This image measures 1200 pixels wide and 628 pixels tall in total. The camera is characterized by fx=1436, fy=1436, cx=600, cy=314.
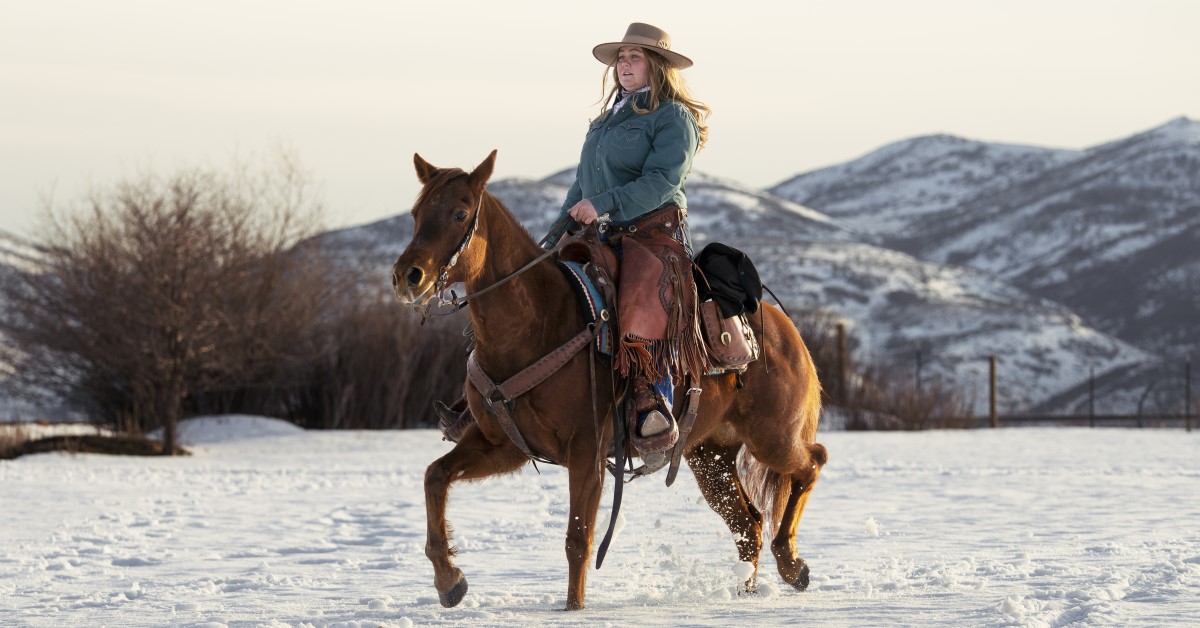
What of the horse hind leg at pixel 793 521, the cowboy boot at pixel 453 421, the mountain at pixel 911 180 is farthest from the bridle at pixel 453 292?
the mountain at pixel 911 180

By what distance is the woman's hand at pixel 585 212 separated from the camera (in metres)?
6.45

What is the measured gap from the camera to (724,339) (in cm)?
696

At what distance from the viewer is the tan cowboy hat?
267 inches

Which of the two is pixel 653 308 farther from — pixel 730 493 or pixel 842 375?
pixel 842 375

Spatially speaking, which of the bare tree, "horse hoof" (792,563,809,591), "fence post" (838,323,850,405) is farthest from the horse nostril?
"fence post" (838,323,850,405)

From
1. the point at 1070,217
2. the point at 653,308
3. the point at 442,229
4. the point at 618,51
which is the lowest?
the point at 653,308

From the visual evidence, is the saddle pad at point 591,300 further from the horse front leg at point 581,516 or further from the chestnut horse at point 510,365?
the horse front leg at point 581,516

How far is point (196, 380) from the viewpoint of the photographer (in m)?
21.5

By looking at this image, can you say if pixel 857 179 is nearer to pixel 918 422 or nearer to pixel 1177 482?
pixel 918 422

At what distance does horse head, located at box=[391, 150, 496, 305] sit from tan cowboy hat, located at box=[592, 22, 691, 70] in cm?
123

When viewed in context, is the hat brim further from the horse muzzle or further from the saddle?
the horse muzzle

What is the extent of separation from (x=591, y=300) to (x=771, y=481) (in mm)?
1850

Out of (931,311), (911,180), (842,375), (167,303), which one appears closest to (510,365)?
(167,303)

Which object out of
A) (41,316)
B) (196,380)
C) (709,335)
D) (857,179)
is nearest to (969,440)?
(196,380)
